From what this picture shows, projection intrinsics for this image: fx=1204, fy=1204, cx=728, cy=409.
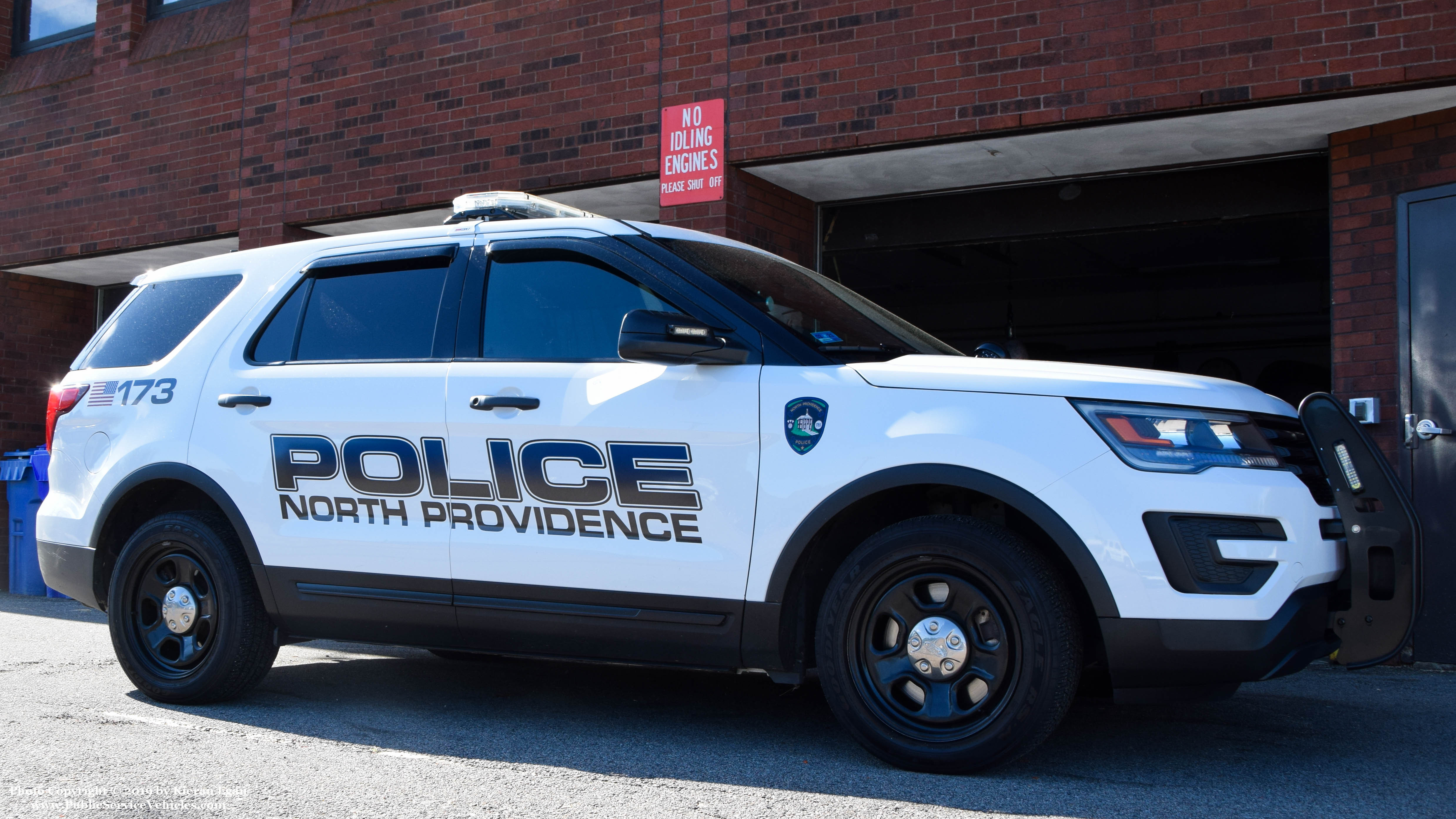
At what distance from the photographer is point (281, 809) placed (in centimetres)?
338

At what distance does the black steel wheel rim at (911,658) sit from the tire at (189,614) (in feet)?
8.35

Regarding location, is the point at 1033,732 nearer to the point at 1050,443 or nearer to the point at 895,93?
the point at 1050,443

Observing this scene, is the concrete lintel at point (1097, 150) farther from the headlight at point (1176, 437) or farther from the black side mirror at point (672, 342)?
the black side mirror at point (672, 342)

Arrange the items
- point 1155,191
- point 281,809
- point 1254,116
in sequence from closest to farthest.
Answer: point 281,809
point 1254,116
point 1155,191

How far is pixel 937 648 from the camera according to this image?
3652 millimetres

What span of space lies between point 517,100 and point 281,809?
6.66 metres

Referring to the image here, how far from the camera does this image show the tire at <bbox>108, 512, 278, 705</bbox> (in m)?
4.79

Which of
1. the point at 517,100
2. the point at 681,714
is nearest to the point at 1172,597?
the point at 681,714

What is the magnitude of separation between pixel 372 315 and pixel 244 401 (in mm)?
611

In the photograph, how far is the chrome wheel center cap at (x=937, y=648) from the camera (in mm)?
3639

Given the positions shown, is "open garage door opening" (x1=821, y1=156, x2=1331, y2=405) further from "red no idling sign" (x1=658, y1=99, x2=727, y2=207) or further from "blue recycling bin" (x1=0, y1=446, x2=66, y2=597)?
"blue recycling bin" (x1=0, y1=446, x2=66, y2=597)

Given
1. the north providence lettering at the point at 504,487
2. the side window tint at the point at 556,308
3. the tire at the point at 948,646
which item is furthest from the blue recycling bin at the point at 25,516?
the tire at the point at 948,646

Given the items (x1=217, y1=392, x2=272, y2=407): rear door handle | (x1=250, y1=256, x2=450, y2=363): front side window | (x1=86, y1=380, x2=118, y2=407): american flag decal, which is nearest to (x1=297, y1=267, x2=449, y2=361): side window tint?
(x1=250, y1=256, x2=450, y2=363): front side window

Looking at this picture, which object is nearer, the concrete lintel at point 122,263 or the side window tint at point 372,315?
the side window tint at point 372,315
